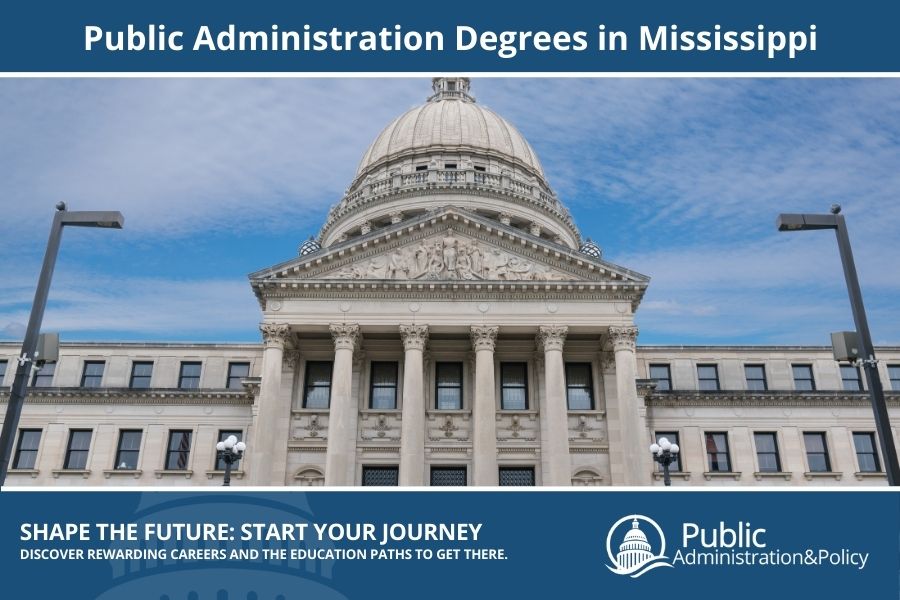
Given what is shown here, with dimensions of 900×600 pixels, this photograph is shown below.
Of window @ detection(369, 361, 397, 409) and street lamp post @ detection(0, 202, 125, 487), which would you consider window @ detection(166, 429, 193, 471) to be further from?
street lamp post @ detection(0, 202, 125, 487)

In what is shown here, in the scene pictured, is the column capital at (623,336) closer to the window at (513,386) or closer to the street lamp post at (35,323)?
the window at (513,386)

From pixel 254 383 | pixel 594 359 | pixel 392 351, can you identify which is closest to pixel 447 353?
pixel 392 351

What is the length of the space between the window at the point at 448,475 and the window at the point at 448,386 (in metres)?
2.96

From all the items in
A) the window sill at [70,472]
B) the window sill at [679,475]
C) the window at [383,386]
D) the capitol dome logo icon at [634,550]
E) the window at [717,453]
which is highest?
the window at [383,386]

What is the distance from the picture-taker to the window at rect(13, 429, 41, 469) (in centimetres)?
4472

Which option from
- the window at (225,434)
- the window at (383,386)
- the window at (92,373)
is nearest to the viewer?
the window at (383,386)

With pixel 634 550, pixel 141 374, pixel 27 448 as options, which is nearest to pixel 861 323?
pixel 634 550

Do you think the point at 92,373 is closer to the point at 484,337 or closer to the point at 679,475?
the point at 484,337

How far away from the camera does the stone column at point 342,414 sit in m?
35.0

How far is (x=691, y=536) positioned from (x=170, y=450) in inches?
1546

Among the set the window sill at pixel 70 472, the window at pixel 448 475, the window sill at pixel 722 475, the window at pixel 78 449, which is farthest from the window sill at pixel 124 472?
the window sill at pixel 722 475

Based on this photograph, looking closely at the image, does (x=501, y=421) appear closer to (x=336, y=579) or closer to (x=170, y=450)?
(x=170, y=450)

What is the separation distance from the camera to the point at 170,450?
44.7 metres

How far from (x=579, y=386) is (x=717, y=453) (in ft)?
33.8
